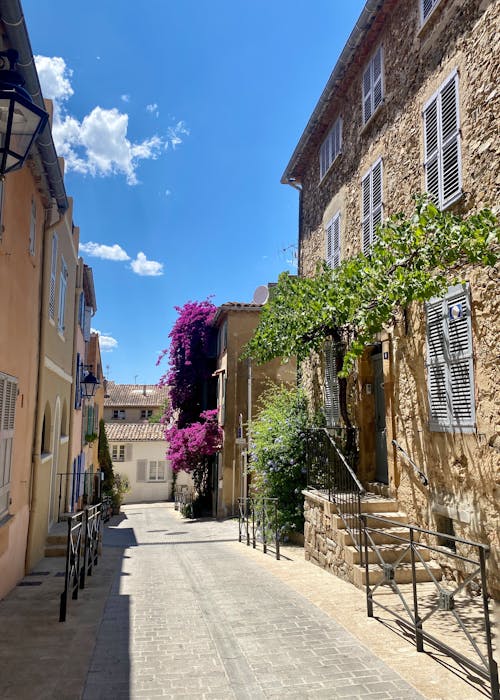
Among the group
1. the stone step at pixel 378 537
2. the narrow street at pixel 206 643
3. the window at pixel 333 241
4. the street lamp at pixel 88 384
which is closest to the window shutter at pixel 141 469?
the street lamp at pixel 88 384

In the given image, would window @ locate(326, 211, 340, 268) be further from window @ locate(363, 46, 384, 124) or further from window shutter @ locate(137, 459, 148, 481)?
window shutter @ locate(137, 459, 148, 481)

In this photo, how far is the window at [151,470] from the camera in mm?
35625

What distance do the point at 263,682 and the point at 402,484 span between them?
14.8ft

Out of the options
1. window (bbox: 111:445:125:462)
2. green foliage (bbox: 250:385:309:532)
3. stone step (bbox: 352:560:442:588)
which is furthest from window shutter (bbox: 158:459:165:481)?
stone step (bbox: 352:560:442:588)

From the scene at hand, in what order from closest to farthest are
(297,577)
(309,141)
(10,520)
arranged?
(10,520)
(297,577)
(309,141)

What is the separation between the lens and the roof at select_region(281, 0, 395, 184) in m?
8.97

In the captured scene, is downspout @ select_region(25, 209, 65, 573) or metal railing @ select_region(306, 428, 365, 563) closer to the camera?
metal railing @ select_region(306, 428, 365, 563)

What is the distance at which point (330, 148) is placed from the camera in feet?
38.7

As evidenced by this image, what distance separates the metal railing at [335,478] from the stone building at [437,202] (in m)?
0.65

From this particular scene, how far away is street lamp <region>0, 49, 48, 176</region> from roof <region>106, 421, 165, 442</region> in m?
33.0

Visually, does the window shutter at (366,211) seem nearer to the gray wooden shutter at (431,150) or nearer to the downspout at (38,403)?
the gray wooden shutter at (431,150)

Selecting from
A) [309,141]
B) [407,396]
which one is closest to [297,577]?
[407,396]

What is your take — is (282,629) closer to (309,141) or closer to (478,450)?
(478,450)

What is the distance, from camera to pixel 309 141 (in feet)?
42.0
